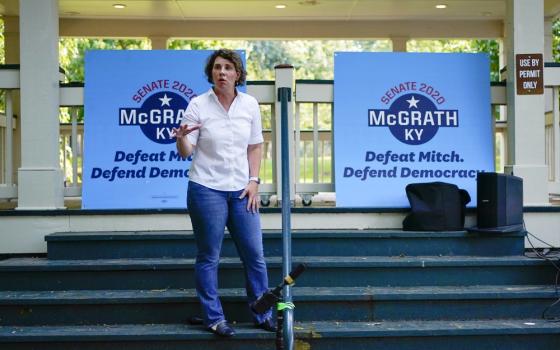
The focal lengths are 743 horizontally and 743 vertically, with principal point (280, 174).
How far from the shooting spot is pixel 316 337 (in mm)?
4676

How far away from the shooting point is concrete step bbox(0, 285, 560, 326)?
4.93 m

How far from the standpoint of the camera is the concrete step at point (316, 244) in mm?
5570

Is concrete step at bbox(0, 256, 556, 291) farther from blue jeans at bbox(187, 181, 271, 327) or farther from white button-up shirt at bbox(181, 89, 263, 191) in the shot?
white button-up shirt at bbox(181, 89, 263, 191)

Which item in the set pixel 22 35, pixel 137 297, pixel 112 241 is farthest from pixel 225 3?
pixel 137 297

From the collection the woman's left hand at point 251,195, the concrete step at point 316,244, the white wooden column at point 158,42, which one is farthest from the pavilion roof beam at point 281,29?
the woman's left hand at point 251,195

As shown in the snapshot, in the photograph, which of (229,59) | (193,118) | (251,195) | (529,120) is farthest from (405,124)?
(193,118)

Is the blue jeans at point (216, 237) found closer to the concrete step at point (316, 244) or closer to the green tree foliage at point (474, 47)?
the concrete step at point (316, 244)

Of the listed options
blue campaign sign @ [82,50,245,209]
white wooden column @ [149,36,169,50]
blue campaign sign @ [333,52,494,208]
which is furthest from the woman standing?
white wooden column @ [149,36,169,50]

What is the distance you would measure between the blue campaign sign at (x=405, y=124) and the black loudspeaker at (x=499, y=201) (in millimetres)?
451

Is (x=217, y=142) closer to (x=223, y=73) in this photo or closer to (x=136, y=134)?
(x=223, y=73)

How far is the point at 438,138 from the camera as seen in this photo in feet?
20.4

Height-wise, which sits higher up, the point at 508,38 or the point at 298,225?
the point at 508,38

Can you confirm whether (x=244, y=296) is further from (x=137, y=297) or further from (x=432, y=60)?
(x=432, y=60)

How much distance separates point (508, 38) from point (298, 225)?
2420 millimetres
